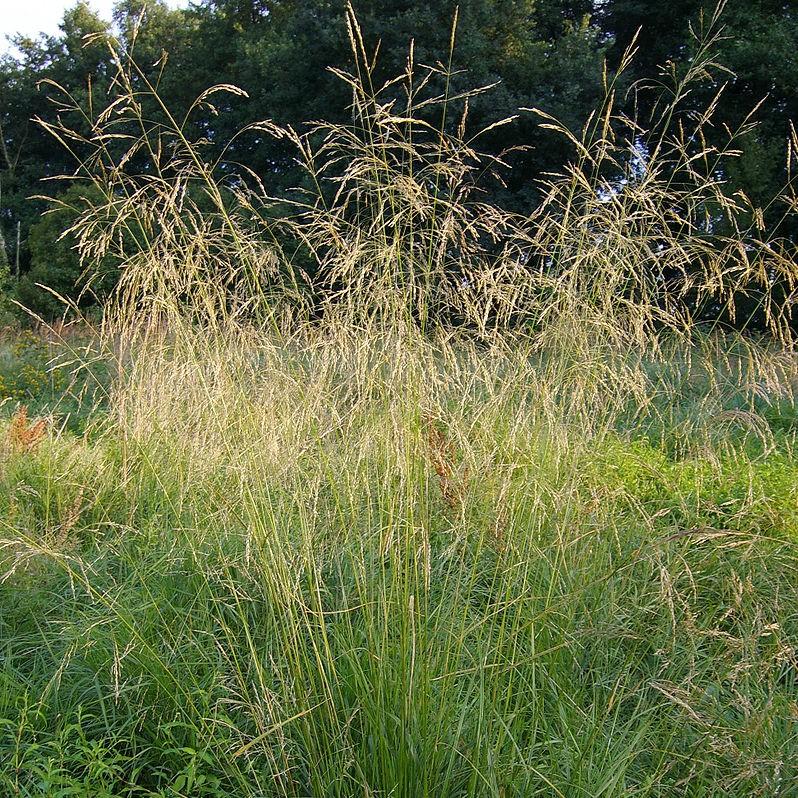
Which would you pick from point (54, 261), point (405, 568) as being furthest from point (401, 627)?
point (54, 261)

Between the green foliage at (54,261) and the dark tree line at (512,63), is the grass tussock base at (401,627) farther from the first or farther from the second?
the green foliage at (54,261)

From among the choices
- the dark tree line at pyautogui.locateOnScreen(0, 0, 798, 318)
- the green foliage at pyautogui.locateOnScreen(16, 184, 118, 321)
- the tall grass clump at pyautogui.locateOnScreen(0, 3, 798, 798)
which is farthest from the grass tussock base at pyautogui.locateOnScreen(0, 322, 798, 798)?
the green foliage at pyautogui.locateOnScreen(16, 184, 118, 321)

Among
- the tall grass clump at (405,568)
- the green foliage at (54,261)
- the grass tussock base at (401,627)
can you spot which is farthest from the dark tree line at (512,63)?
the grass tussock base at (401,627)

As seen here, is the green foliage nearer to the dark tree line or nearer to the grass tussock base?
the dark tree line

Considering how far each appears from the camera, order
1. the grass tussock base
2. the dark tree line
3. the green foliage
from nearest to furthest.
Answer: the grass tussock base < the dark tree line < the green foliage

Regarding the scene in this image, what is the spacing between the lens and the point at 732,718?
85.0 inches

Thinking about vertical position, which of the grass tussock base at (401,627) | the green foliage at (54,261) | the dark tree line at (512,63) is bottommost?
the green foliage at (54,261)

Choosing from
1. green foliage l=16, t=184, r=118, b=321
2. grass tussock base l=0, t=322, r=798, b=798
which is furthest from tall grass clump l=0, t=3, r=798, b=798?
green foliage l=16, t=184, r=118, b=321

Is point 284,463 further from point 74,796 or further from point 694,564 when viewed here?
point 694,564

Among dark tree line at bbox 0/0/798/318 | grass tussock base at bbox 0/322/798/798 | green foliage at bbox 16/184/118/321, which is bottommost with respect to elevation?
green foliage at bbox 16/184/118/321

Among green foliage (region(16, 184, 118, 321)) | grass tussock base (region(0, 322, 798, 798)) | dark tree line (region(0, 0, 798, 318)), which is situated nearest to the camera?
grass tussock base (region(0, 322, 798, 798))

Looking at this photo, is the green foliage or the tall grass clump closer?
the tall grass clump

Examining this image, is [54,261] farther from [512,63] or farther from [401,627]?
[401,627]

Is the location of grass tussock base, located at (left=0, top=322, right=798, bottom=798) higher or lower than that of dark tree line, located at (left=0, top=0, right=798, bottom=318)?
lower
